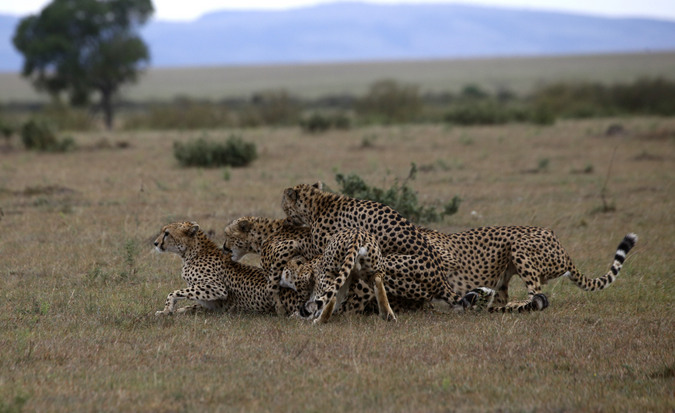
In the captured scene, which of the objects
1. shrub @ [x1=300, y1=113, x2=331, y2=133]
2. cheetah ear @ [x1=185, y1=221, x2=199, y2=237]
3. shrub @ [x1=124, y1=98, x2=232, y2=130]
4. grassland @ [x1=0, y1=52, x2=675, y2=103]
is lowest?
grassland @ [x1=0, y1=52, x2=675, y2=103]

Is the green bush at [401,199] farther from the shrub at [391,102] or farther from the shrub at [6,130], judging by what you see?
the shrub at [391,102]

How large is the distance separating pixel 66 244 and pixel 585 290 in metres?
5.32

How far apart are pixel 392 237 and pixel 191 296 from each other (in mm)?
1584

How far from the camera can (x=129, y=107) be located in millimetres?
58406

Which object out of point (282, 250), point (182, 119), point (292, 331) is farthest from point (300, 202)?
point (182, 119)

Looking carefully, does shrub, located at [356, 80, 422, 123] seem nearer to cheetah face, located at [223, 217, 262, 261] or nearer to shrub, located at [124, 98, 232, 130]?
shrub, located at [124, 98, 232, 130]

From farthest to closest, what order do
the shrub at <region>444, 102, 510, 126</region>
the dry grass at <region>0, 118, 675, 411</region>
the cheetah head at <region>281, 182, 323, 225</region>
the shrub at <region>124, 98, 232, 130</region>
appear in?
the shrub at <region>124, 98, 232, 130</region> < the shrub at <region>444, 102, 510, 126</region> < the cheetah head at <region>281, 182, 323, 225</region> < the dry grass at <region>0, 118, 675, 411</region>

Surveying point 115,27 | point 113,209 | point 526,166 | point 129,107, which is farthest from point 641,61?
point 113,209

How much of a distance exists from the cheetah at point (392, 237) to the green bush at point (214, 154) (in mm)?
9433

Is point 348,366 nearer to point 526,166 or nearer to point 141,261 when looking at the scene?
point 141,261

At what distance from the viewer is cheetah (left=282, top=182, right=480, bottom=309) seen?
609 cm

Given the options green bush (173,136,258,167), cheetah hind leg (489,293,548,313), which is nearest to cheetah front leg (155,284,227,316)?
cheetah hind leg (489,293,548,313)

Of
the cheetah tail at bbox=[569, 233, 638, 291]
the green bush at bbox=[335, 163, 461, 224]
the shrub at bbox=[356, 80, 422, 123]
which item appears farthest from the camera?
the shrub at bbox=[356, 80, 422, 123]

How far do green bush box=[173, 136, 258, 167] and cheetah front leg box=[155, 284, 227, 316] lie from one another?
9.63 meters
